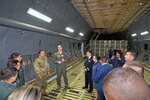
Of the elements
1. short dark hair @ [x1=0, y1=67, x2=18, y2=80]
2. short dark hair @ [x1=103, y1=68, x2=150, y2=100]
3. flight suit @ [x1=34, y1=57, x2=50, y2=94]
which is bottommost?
flight suit @ [x1=34, y1=57, x2=50, y2=94]

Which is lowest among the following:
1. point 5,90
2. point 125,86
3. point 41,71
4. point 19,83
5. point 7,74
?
point 19,83

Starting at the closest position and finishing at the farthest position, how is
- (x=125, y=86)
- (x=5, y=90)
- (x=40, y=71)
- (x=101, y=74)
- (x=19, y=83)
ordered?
(x=125, y=86) → (x=5, y=90) → (x=19, y=83) → (x=101, y=74) → (x=40, y=71)

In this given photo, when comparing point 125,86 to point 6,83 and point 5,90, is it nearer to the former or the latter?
point 5,90

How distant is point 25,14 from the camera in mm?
5527

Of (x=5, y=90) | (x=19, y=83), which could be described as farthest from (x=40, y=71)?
(x=5, y=90)

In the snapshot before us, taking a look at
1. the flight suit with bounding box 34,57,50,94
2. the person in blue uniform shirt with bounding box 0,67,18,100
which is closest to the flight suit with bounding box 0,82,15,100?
the person in blue uniform shirt with bounding box 0,67,18,100

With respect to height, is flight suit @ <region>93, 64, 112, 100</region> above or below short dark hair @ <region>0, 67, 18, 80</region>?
below

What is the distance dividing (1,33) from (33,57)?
107 inches

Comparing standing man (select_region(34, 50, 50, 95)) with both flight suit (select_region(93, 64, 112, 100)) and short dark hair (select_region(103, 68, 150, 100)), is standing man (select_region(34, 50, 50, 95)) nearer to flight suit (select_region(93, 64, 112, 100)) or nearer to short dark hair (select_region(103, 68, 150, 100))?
flight suit (select_region(93, 64, 112, 100))

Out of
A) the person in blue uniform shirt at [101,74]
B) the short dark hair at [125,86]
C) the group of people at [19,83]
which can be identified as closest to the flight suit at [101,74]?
the person in blue uniform shirt at [101,74]

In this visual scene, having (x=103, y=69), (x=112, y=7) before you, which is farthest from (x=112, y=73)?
(x=112, y=7)

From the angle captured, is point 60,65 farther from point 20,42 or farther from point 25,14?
point 25,14

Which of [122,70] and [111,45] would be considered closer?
[122,70]

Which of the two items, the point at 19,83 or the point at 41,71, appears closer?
the point at 19,83
